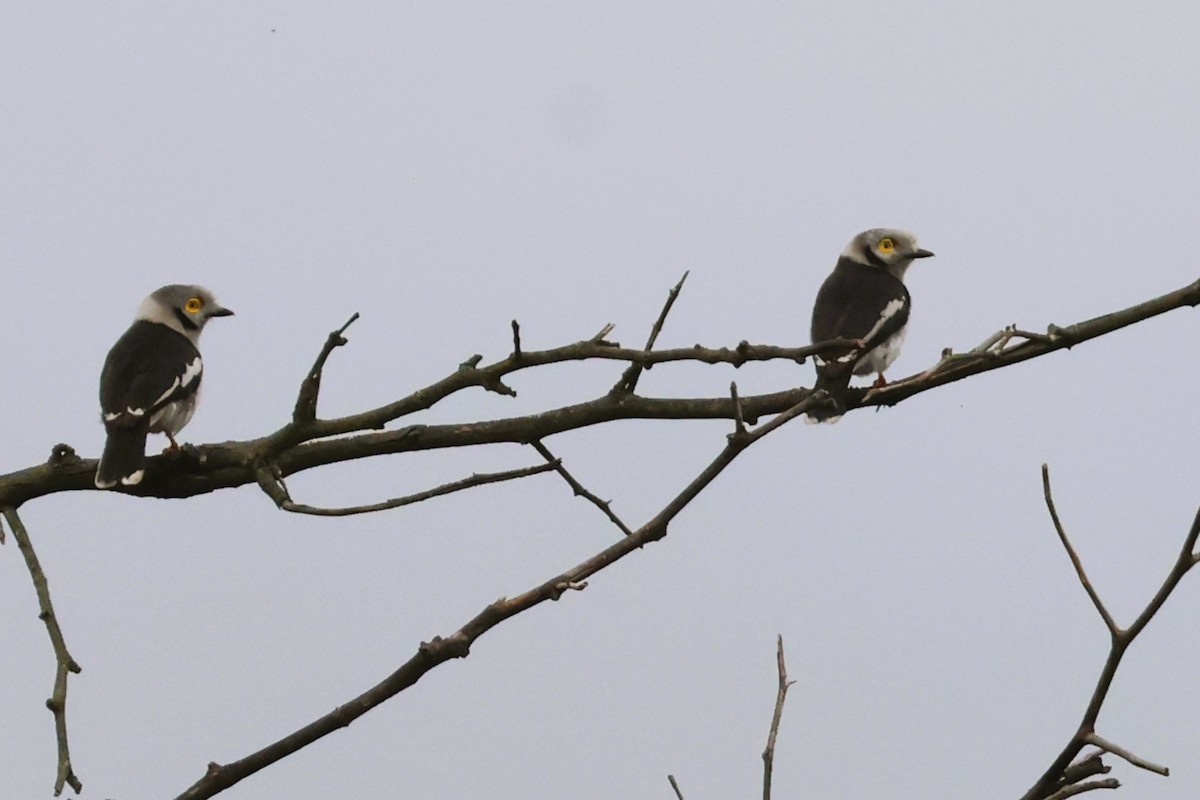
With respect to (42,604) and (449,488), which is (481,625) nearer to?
(449,488)

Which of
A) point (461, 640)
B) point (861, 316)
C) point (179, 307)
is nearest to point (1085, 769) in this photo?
point (461, 640)

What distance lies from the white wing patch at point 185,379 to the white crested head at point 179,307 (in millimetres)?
947

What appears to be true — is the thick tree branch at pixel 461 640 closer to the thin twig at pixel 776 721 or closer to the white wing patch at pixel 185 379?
the thin twig at pixel 776 721

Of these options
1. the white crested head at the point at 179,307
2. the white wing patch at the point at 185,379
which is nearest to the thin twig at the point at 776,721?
the white wing patch at the point at 185,379

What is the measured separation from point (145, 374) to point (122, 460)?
2.19 meters

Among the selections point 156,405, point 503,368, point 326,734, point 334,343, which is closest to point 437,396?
point 503,368

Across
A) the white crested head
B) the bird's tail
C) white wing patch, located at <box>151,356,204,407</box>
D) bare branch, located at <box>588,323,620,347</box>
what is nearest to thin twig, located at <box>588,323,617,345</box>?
bare branch, located at <box>588,323,620,347</box>

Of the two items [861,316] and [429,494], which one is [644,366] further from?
[861,316]

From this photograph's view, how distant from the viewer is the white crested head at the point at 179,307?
8555 millimetres

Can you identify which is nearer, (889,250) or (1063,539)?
(1063,539)

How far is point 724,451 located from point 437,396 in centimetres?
188

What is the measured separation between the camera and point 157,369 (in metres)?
7.29

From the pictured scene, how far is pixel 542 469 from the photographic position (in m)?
3.28

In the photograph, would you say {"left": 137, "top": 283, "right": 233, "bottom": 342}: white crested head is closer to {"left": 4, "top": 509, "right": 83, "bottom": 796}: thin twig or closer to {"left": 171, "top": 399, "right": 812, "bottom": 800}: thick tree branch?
{"left": 4, "top": 509, "right": 83, "bottom": 796}: thin twig
